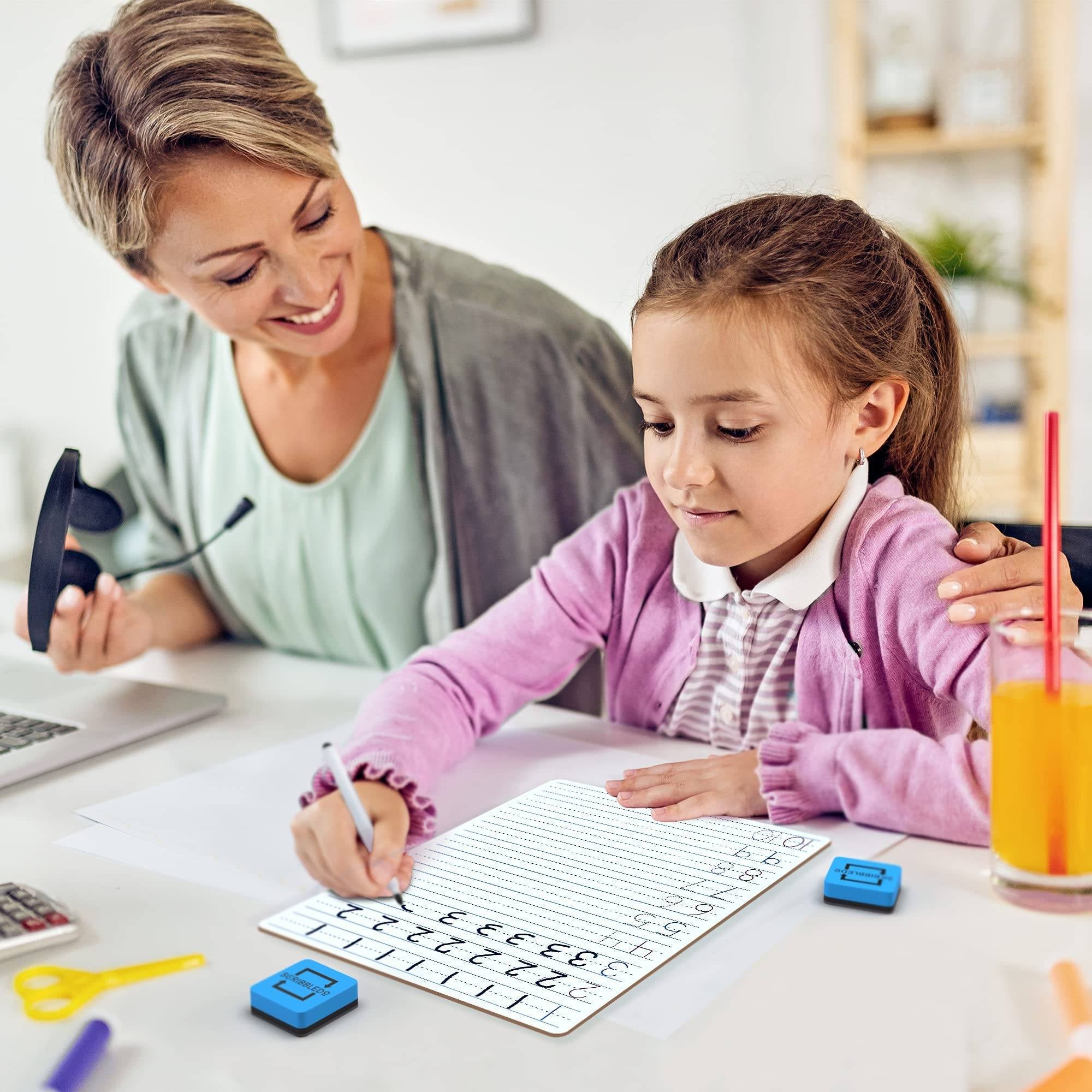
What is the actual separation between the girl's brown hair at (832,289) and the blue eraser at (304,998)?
1.55ft

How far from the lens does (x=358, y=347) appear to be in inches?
48.8

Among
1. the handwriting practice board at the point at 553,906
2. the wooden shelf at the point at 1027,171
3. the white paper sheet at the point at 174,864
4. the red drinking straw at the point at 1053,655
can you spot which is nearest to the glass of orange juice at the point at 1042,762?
the red drinking straw at the point at 1053,655

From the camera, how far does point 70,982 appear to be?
1.98ft

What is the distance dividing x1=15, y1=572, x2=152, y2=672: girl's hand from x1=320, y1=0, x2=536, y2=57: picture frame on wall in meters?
0.64

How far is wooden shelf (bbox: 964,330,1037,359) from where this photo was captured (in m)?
2.54

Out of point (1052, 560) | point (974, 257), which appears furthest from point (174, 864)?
point (974, 257)

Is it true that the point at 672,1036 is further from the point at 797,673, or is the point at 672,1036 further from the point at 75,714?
the point at 75,714

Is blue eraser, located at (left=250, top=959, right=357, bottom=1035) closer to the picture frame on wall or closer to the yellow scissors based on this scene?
the yellow scissors

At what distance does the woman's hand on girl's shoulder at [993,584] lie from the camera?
2.55 feet

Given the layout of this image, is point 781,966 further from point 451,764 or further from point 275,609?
point 275,609

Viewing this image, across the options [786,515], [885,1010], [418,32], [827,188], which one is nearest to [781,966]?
[885,1010]

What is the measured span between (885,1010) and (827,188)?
588mm

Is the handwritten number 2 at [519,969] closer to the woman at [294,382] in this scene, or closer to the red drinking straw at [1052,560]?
the red drinking straw at [1052,560]

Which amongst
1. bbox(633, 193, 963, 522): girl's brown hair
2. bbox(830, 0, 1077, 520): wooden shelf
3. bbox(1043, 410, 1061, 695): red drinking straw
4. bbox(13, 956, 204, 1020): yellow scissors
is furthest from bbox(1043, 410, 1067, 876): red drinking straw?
bbox(830, 0, 1077, 520): wooden shelf
